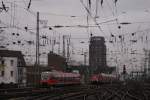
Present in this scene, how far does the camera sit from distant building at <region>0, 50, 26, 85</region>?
93.0 m

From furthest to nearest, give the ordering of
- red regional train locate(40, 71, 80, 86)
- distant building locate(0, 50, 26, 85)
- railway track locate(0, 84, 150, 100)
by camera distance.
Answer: distant building locate(0, 50, 26, 85), red regional train locate(40, 71, 80, 86), railway track locate(0, 84, 150, 100)

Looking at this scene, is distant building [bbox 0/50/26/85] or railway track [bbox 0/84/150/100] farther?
distant building [bbox 0/50/26/85]

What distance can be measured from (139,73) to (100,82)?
168ft

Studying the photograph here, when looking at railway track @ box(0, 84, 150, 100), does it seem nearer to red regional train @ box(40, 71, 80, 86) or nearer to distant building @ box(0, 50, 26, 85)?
red regional train @ box(40, 71, 80, 86)

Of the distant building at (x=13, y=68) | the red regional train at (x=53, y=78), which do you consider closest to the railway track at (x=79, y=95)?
the red regional train at (x=53, y=78)

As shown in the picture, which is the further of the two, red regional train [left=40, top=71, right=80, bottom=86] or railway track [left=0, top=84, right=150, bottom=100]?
red regional train [left=40, top=71, right=80, bottom=86]

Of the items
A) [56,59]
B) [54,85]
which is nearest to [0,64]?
[54,85]

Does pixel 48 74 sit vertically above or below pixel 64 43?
below

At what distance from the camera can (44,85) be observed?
64938mm

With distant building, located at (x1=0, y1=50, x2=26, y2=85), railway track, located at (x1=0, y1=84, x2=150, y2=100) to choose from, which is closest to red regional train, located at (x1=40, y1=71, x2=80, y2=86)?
railway track, located at (x1=0, y1=84, x2=150, y2=100)

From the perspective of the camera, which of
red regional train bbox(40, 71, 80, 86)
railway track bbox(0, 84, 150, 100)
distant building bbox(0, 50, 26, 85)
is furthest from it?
distant building bbox(0, 50, 26, 85)

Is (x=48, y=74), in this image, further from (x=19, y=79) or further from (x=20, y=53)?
(x=20, y=53)

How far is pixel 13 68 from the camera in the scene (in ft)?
318

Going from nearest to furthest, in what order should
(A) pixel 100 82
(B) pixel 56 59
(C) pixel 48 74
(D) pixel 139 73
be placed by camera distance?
(C) pixel 48 74 < (A) pixel 100 82 < (B) pixel 56 59 < (D) pixel 139 73
